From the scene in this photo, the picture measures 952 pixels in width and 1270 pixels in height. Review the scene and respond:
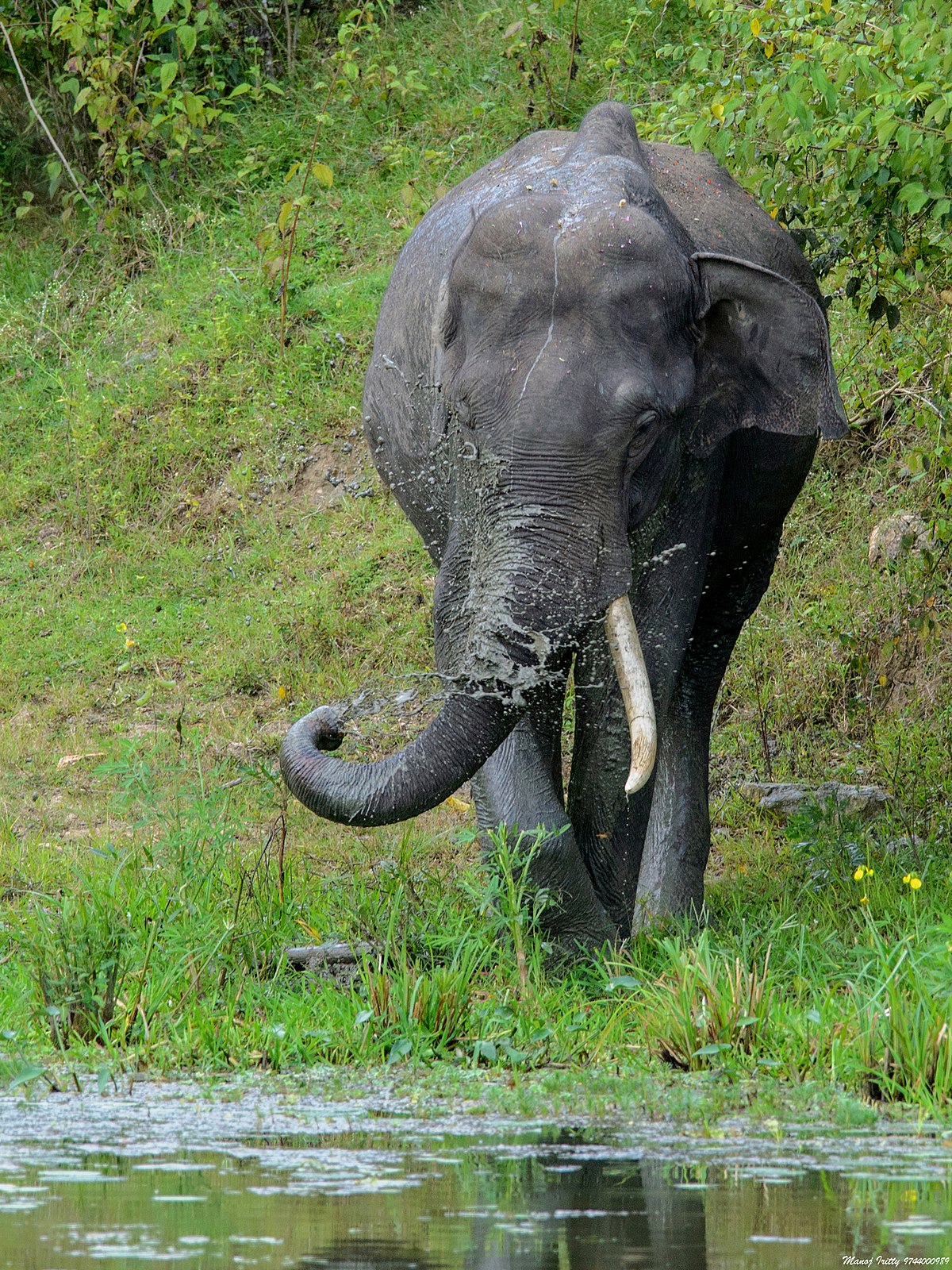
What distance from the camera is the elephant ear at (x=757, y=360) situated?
5762mm

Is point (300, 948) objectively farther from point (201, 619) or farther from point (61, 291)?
point (61, 291)

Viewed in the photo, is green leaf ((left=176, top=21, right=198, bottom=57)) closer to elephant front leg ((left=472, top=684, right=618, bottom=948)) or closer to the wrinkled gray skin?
the wrinkled gray skin

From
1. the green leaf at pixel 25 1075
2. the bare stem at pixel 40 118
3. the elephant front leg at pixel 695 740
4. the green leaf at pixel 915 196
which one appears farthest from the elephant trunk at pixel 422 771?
the bare stem at pixel 40 118

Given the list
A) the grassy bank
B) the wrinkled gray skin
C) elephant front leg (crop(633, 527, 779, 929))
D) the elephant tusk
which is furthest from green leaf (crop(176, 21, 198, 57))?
the elephant tusk

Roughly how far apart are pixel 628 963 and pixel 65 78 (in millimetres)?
9289

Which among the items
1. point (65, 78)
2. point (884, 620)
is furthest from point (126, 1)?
point (884, 620)

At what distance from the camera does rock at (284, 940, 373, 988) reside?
5.41m

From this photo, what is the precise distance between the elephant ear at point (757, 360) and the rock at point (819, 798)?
202 cm

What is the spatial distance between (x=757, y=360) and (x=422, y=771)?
1.58 meters

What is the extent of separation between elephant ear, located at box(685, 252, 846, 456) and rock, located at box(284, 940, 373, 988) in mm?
1714

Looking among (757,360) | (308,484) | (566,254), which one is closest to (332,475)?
(308,484)

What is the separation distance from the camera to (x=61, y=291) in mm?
12289

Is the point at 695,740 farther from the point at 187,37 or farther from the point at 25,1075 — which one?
the point at 187,37

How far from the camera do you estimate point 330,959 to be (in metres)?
5.49
